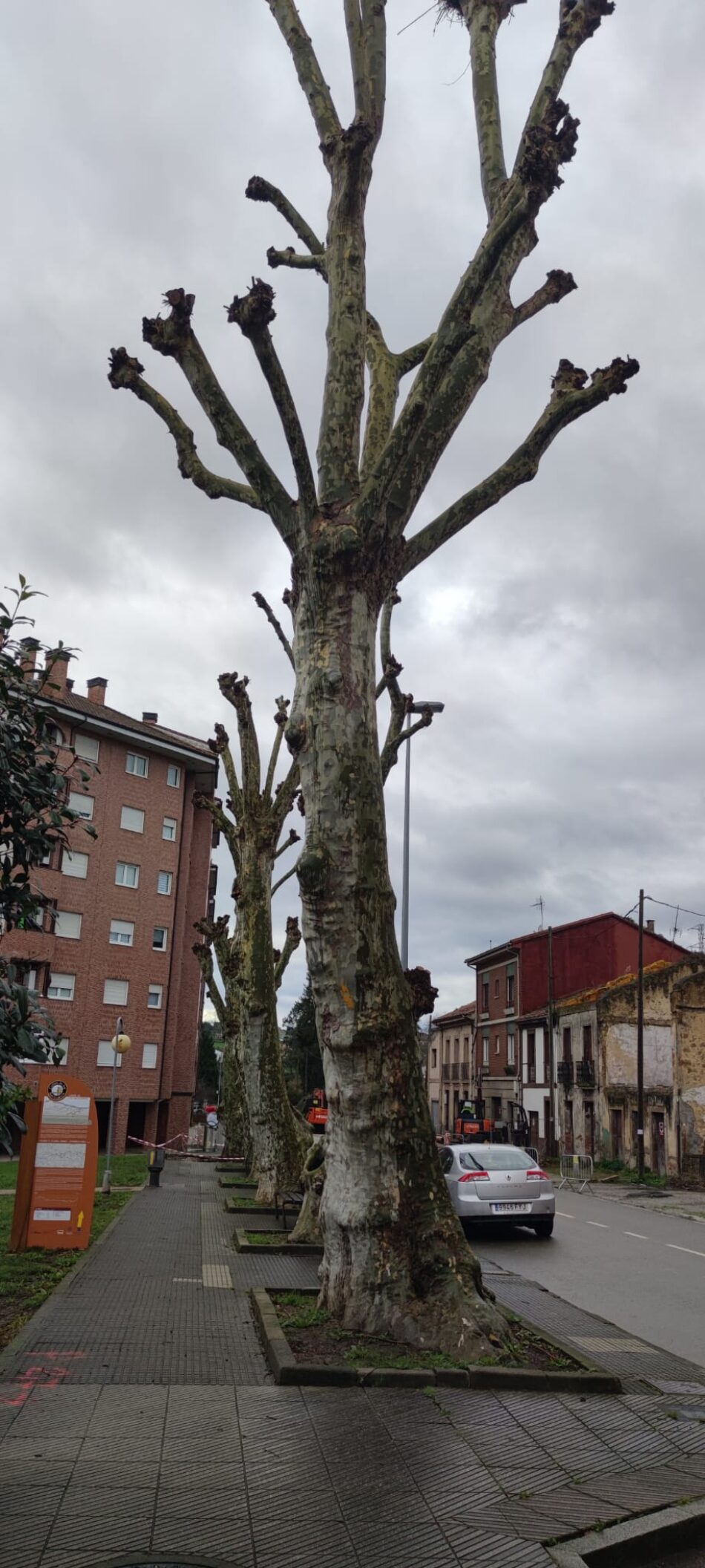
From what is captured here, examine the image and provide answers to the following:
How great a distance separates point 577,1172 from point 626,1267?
20.6m

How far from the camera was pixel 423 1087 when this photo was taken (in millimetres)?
7531

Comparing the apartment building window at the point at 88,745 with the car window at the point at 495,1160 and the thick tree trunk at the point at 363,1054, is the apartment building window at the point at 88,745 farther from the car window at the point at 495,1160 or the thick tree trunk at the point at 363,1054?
the thick tree trunk at the point at 363,1054

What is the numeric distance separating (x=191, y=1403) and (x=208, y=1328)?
6.48ft

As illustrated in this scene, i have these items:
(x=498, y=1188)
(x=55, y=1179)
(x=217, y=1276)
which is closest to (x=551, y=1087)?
(x=498, y=1188)

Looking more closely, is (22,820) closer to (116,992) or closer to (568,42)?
(568,42)

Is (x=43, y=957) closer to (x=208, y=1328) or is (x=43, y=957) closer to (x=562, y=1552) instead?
(x=208, y=1328)

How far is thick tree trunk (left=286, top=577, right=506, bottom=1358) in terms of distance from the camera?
7.11 meters

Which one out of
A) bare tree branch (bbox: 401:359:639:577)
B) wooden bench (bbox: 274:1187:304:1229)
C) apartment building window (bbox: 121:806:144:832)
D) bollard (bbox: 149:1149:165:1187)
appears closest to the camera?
bare tree branch (bbox: 401:359:639:577)

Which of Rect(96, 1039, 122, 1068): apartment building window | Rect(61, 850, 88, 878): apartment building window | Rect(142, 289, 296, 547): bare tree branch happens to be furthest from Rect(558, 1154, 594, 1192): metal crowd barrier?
Rect(142, 289, 296, 547): bare tree branch

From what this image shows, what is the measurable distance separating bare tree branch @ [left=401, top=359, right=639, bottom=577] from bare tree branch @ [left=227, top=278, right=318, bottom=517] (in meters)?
1.04

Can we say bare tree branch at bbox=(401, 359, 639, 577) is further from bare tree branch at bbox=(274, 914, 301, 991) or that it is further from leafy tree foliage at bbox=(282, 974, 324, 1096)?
leafy tree foliage at bbox=(282, 974, 324, 1096)

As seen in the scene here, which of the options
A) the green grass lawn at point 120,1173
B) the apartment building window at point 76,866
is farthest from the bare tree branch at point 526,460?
the apartment building window at point 76,866

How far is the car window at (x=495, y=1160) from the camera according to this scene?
50.7 feet

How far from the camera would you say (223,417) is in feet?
27.5
